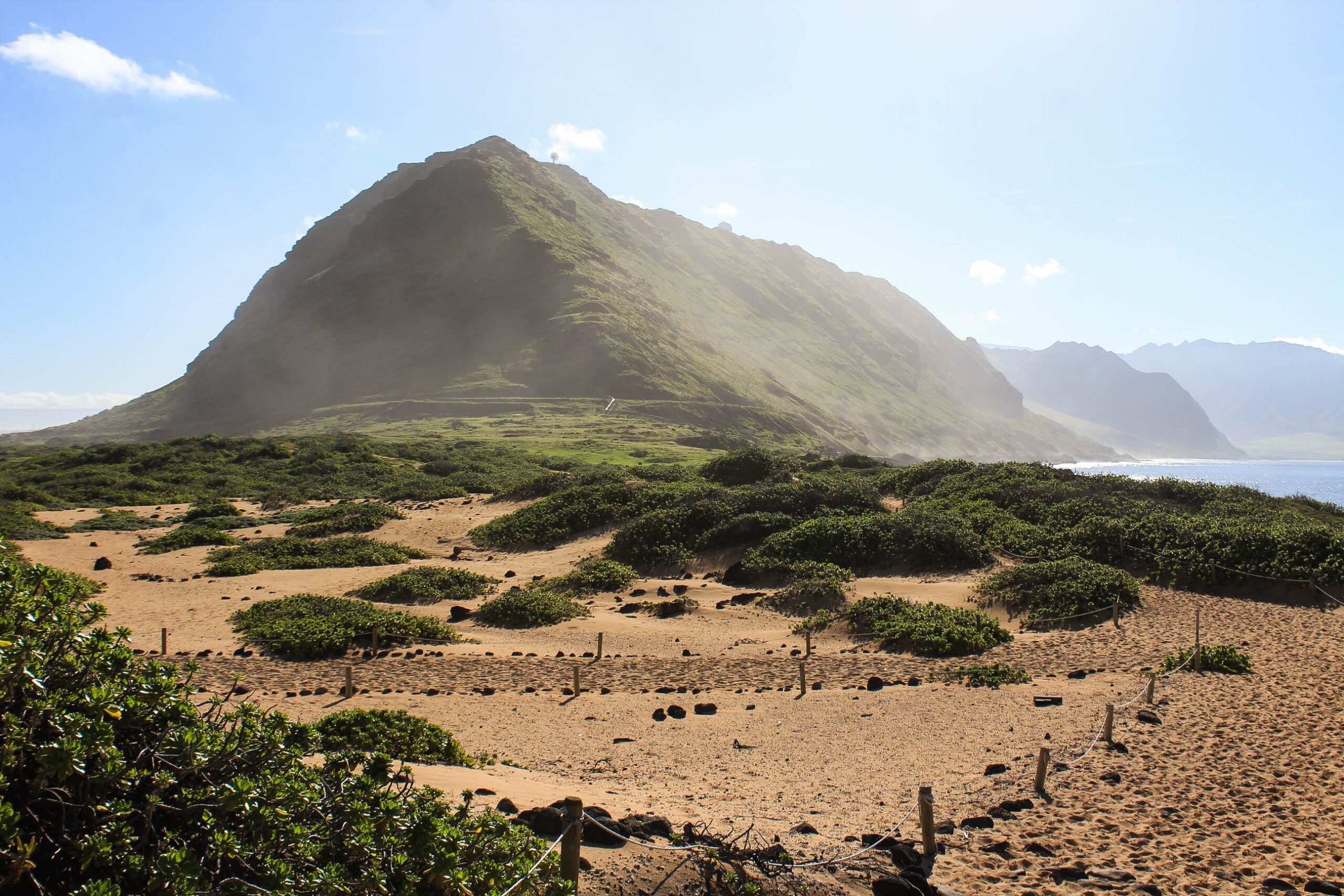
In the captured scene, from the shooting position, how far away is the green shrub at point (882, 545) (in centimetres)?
1856

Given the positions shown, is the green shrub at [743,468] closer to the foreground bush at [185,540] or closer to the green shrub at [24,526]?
the foreground bush at [185,540]

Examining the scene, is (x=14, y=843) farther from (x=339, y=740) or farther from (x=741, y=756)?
(x=741, y=756)

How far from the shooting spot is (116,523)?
1031 inches

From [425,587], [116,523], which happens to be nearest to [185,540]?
[116,523]

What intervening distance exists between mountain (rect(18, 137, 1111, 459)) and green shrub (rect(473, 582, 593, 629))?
208 feet

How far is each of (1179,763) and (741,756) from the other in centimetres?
459

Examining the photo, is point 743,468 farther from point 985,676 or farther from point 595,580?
point 985,676

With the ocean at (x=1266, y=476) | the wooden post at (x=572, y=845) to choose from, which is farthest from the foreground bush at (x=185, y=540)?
the ocean at (x=1266, y=476)

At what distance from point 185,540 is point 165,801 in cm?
2315

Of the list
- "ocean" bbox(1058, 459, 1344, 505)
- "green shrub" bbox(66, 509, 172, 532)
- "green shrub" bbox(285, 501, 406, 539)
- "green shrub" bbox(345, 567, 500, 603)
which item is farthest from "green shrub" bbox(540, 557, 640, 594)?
"ocean" bbox(1058, 459, 1344, 505)

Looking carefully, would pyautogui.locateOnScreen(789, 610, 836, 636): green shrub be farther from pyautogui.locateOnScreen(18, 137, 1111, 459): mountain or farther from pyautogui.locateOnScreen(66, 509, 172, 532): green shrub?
pyautogui.locateOnScreen(18, 137, 1111, 459): mountain

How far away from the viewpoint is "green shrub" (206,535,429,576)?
20.0 meters

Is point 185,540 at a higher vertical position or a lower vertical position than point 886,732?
higher

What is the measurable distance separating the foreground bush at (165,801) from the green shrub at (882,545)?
1519 cm
